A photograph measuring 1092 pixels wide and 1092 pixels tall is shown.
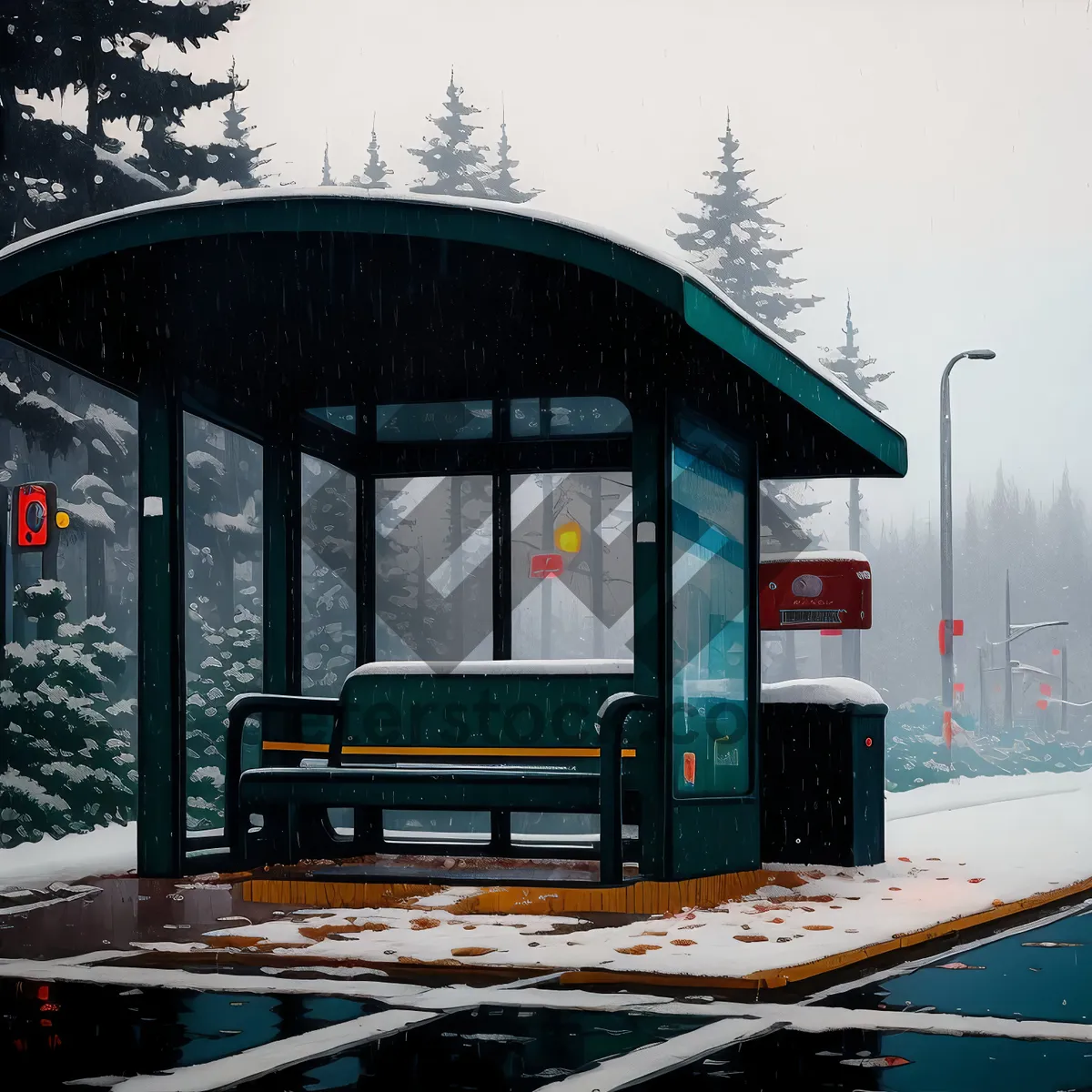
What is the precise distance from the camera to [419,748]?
1220 cm

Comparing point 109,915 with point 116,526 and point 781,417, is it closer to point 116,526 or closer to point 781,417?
point 781,417

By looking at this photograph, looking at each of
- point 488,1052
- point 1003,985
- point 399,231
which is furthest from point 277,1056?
point 399,231

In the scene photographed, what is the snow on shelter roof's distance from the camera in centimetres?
957

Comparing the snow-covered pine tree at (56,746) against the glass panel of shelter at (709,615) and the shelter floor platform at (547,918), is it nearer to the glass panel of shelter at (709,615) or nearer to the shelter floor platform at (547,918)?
the shelter floor platform at (547,918)

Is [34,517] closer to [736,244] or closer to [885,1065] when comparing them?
[885,1065]

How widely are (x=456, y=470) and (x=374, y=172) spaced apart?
54.0 meters

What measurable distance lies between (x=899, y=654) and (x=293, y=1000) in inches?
6503

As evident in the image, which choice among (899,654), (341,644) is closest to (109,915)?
(341,644)

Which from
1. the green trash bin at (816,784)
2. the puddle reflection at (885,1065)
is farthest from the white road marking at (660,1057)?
the green trash bin at (816,784)

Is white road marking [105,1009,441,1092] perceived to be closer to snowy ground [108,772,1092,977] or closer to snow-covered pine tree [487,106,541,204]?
snowy ground [108,772,1092,977]

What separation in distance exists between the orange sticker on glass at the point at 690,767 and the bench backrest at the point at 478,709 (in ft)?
2.20

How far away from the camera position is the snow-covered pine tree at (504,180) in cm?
5228

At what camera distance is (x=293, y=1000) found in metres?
7.38

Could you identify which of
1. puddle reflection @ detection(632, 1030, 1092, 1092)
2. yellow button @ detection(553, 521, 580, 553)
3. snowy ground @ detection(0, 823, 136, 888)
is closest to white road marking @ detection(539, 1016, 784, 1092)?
puddle reflection @ detection(632, 1030, 1092, 1092)
